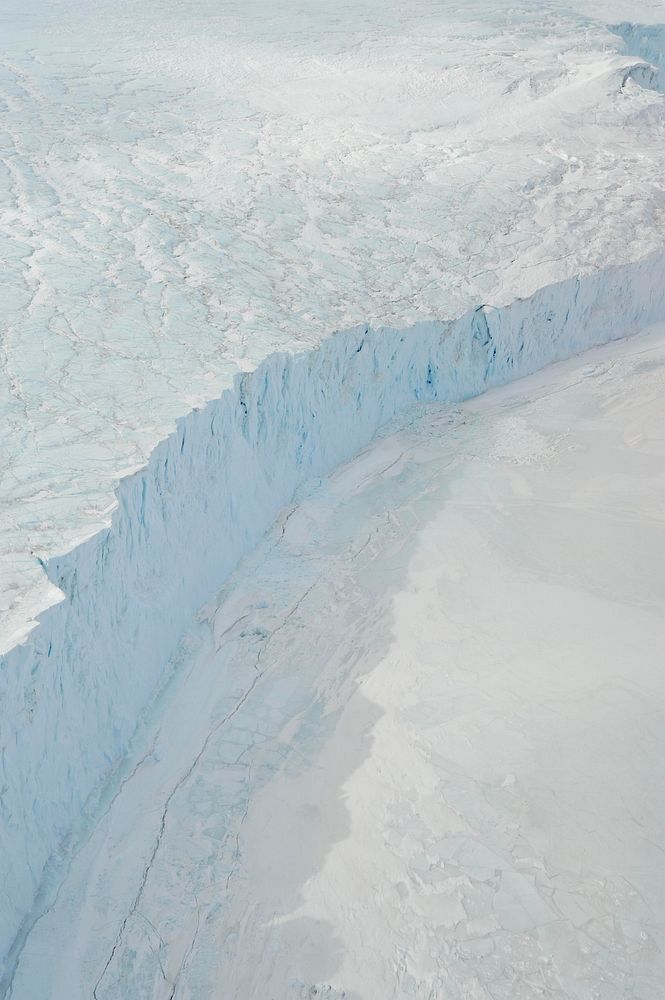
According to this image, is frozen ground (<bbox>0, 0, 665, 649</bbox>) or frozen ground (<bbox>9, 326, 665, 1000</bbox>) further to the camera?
frozen ground (<bbox>0, 0, 665, 649</bbox>)

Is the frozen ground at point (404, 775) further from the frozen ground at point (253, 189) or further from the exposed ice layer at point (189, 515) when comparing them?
the frozen ground at point (253, 189)

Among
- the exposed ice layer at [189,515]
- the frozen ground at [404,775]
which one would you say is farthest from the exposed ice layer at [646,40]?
the frozen ground at [404,775]

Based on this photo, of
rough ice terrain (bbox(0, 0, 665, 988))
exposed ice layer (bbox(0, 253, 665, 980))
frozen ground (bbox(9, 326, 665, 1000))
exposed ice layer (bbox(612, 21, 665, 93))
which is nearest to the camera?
frozen ground (bbox(9, 326, 665, 1000))

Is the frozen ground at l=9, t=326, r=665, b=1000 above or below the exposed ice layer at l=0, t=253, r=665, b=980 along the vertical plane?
below

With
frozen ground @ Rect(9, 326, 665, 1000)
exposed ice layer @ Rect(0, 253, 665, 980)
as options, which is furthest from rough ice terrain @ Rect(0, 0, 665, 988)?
frozen ground @ Rect(9, 326, 665, 1000)

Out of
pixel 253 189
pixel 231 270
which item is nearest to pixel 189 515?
pixel 231 270

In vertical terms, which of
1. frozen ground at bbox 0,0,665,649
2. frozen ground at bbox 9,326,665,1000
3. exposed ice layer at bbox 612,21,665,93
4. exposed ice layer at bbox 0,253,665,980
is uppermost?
exposed ice layer at bbox 612,21,665,93

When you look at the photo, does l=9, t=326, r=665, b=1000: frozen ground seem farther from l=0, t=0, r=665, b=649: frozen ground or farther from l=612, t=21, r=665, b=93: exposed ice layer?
l=612, t=21, r=665, b=93: exposed ice layer
